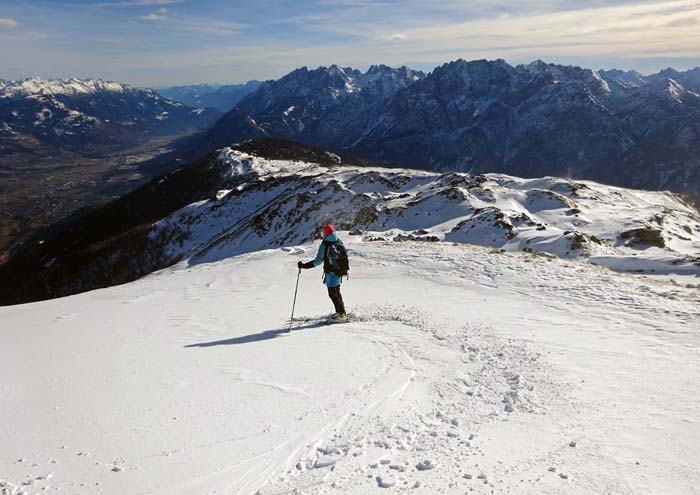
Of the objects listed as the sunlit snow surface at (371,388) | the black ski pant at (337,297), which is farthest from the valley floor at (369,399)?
the black ski pant at (337,297)

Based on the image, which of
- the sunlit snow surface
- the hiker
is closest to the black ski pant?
the hiker

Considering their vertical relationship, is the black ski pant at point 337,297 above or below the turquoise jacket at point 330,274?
below

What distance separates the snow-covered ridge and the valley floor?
2468cm

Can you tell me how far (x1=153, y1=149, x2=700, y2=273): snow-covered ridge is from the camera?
48.2m

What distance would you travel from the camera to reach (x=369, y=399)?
8180mm

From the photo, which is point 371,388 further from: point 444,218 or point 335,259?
point 444,218

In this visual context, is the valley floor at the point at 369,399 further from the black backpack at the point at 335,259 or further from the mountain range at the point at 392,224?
the mountain range at the point at 392,224

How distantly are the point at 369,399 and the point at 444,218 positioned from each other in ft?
194

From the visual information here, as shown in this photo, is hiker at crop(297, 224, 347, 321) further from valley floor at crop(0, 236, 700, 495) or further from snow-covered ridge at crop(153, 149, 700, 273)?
snow-covered ridge at crop(153, 149, 700, 273)

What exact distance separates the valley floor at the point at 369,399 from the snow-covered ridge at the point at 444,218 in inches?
972

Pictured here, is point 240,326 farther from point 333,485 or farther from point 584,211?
point 584,211

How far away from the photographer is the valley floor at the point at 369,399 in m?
5.94

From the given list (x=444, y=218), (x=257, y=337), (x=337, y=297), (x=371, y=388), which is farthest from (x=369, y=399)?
(x=444, y=218)

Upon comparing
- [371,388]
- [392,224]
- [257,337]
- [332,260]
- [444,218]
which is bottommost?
[392,224]
